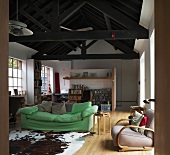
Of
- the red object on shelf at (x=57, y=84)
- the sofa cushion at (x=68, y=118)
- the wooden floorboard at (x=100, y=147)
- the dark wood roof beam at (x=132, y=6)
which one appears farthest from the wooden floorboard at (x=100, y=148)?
the red object on shelf at (x=57, y=84)

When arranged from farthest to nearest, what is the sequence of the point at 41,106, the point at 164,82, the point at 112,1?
the point at 41,106 → the point at 112,1 → the point at 164,82

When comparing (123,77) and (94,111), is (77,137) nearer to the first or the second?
(94,111)

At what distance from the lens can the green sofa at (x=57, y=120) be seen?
6363 millimetres

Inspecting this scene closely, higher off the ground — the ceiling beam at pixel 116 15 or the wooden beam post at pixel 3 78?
the ceiling beam at pixel 116 15

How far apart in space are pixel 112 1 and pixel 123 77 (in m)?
7.54

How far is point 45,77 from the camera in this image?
43.8 feet

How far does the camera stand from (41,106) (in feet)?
24.0

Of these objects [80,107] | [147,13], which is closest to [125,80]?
[80,107]

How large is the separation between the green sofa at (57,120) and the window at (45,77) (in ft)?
20.0

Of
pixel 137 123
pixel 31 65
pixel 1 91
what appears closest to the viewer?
pixel 1 91

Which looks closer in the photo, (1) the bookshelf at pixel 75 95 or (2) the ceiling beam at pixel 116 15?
(2) the ceiling beam at pixel 116 15

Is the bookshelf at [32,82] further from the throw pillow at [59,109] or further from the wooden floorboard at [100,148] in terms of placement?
the wooden floorboard at [100,148]

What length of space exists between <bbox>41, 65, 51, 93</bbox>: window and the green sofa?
609 cm

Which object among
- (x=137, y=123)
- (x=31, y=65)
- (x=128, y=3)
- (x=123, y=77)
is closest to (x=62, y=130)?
(x=137, y=123)
